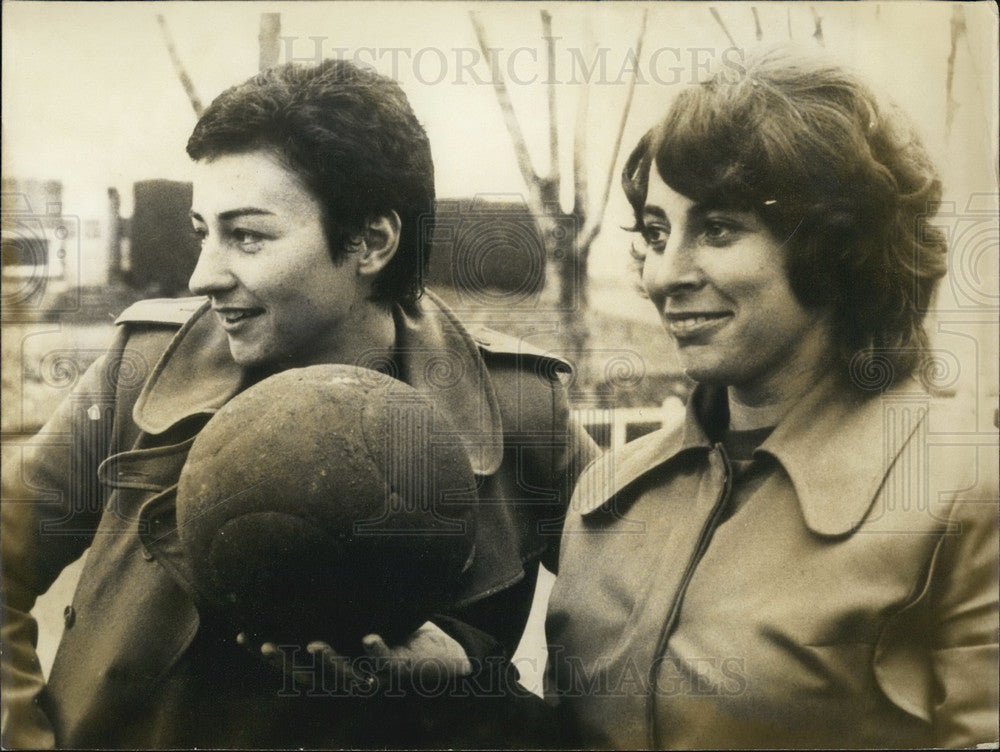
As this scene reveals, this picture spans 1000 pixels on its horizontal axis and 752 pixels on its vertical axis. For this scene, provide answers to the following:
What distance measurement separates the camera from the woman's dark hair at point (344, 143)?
146 inches

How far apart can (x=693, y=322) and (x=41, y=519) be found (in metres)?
2.59

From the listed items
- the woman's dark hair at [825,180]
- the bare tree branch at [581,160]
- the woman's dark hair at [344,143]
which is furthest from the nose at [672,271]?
the woman's dark hair at [344,143]

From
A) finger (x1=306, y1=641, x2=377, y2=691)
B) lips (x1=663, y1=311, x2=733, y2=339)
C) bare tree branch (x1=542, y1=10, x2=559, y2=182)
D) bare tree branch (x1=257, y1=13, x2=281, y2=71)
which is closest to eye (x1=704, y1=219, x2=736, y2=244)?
lips (x1=663, y1=311, x2=733, y2=339)

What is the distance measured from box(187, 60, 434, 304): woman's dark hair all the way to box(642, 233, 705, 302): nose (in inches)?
33.0

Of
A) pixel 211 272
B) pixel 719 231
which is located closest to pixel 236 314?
pixel 211 272

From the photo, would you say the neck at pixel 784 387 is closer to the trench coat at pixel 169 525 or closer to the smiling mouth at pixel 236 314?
the trench coat at pixel 169 525

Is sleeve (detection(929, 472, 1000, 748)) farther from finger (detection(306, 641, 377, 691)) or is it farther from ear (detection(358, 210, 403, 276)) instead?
ear (detection(358, 210, 403, 276))

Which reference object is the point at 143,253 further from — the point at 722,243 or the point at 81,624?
the point at 722,243

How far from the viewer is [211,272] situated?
377 centimetres

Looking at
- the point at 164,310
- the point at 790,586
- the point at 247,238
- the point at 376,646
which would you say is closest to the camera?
the point at 376,646

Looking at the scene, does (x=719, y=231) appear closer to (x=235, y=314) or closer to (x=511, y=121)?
(x=511, y=121)

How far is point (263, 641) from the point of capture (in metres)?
3.56

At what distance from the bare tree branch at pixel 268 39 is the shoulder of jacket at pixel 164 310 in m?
0.92

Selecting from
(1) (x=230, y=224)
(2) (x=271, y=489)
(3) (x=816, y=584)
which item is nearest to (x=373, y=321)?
(1) (x=230, y=224)
